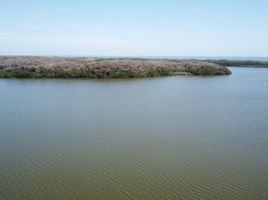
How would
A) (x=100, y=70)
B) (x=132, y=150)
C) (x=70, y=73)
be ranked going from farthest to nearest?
(x=100, y=70) < (x=70, y=73) < (x=132, y=150)

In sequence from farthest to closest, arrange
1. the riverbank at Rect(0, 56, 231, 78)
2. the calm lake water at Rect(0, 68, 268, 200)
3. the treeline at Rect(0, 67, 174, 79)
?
1. the riverbank at Rect(0, 56, 231, 78)
2. the treeline at Rect(0, 67, 174, 79)
3. the calm lake water at Rect(0, 68, 268, 200)

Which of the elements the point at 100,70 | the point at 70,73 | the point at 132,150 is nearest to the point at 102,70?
the point at 100,70

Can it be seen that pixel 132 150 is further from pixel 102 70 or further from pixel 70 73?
pixel 102 70

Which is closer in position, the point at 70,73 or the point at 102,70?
the point at 70,73

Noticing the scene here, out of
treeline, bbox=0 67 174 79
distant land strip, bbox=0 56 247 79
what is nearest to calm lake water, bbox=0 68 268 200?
treeline, bbox=0 67 174 79

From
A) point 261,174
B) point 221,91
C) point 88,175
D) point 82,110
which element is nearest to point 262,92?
point 221,91

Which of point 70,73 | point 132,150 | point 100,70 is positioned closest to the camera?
point 132,150

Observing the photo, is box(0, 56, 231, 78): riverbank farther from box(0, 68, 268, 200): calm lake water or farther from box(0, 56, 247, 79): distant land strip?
box(0, 68, 268, 200): calm lake water

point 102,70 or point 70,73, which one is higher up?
point 102,70

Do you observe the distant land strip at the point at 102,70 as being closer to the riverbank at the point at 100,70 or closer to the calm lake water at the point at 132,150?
the riverbank at the point at 100,70
